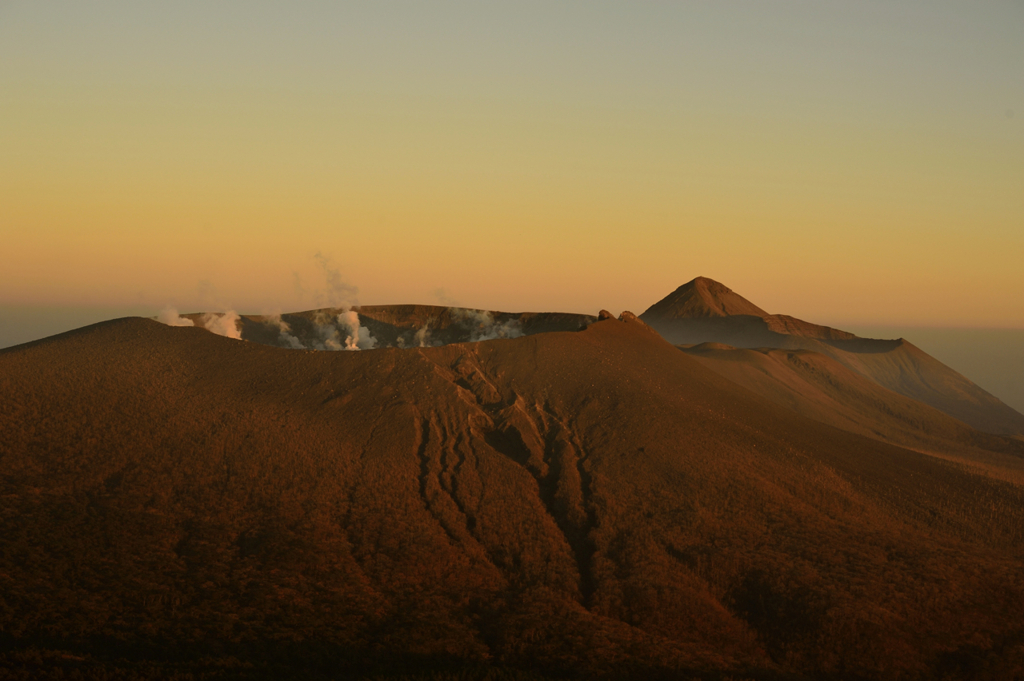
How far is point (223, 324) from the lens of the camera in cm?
5225

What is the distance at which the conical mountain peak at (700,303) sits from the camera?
557 feet

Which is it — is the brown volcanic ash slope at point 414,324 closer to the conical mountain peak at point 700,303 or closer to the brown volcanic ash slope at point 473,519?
the brown volcanic ash slope at point 473,519

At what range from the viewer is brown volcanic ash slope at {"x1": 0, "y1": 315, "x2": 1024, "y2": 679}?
2623 centimetres

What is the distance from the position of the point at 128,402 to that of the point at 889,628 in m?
34.5

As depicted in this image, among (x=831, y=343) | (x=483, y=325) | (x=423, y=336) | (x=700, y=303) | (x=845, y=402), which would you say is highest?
(x=700, y=303)

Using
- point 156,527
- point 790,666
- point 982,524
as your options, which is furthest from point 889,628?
point 156,527

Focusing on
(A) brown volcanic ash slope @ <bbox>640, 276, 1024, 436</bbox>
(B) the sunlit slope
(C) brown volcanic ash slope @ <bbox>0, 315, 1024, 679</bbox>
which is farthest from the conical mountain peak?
(C) brown volcanic ash slope @ <bbox>0, 315, 1024, 679</bbox>

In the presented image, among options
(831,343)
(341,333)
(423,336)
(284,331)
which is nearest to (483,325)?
(423,336)

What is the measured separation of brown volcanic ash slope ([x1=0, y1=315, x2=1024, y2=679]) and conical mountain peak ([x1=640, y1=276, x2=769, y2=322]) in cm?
12282

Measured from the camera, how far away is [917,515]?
37.9 m

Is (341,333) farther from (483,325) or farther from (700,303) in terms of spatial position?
(700,303)

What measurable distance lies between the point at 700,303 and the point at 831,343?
27.9m

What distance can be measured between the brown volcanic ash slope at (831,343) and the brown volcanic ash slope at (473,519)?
7874cm

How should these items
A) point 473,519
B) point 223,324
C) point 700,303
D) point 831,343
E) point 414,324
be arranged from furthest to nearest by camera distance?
1. point 700,303
2. point 831,343
3. point 414,324
4. point 223,324
5. point 473,519
